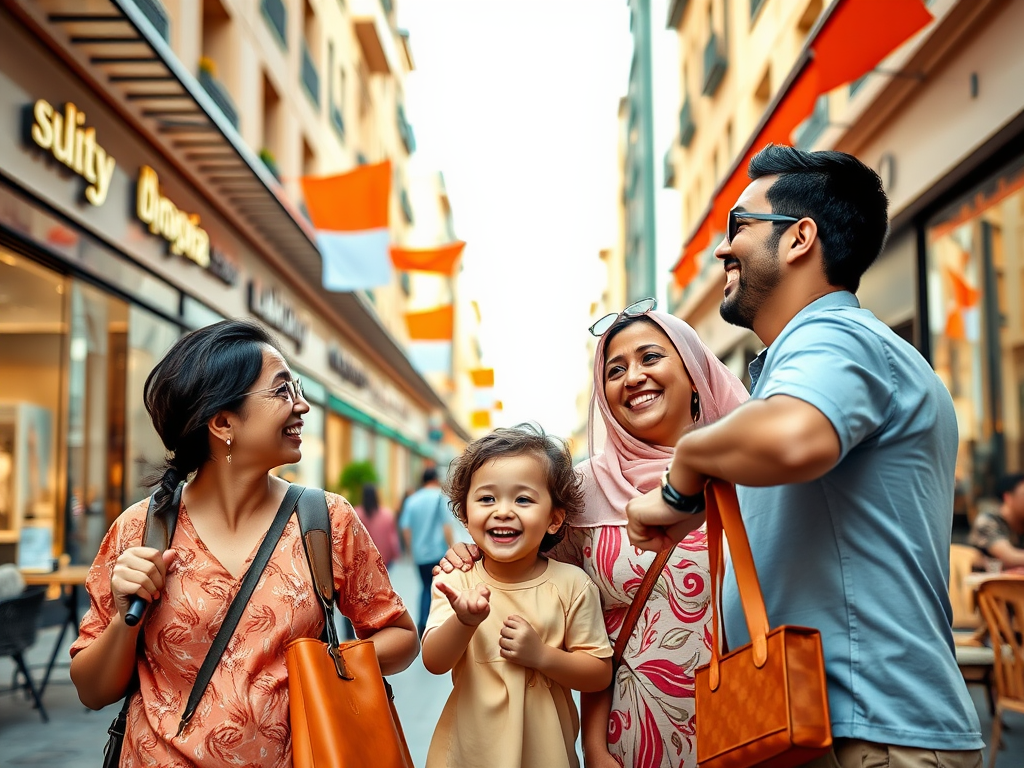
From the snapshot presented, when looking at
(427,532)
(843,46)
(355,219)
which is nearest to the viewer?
(843,46)

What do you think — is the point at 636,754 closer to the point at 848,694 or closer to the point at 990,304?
the point at 848,694

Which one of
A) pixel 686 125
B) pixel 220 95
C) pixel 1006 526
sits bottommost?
pixel 1006 526

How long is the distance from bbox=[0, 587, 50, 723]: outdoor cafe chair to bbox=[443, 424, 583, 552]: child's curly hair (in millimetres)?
4862

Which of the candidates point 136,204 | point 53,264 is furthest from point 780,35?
point 53,264

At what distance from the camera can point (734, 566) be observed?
180 cm

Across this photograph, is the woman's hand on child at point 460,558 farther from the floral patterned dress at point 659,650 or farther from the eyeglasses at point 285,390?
the eyeglasses at point 285,390

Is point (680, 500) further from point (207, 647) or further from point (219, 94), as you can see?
point (219, 94)

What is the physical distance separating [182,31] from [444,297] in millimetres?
44952

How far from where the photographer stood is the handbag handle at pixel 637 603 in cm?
252

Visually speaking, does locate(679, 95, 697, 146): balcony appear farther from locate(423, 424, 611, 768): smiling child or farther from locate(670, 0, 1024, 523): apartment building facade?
locate(423, 424, 611, 768): smiling child

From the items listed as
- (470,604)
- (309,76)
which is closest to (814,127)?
(309,76)

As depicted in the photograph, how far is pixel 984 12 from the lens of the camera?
25.9 feet

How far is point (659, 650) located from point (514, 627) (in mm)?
404

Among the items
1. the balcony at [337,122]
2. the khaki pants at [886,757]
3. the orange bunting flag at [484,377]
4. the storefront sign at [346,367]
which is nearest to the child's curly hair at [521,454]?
the khaki pants at [886,757]
